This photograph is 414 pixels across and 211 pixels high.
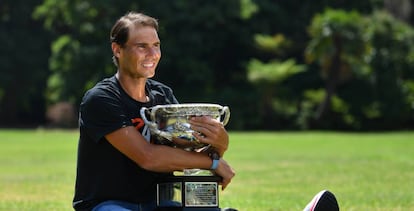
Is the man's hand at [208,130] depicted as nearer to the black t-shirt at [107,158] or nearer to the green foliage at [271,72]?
the black t-shirt at [107,158]

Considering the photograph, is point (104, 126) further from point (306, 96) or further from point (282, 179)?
point (306, 96)

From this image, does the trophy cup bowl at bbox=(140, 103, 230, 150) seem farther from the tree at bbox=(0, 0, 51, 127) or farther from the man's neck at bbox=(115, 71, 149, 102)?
the tree at bbox=(0, 0, 51, 127)

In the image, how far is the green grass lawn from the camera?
34.2 ft

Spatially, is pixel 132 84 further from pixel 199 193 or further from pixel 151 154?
pixel 199 193

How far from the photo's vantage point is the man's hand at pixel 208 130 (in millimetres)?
4812

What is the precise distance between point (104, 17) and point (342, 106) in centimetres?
1378

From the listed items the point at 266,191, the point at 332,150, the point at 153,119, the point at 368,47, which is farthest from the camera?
the point at 368,47

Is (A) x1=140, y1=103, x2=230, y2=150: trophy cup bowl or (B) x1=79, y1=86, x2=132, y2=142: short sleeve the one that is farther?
(B) x1=79, y1=86, x2=132, y2=142: short sleeve

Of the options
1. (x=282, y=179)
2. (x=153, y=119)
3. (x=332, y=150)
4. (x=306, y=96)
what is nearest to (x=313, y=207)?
(x=153, y=119)

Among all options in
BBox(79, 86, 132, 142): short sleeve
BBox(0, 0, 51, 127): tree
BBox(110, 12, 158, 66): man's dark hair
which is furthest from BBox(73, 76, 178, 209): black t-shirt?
BBox(0, 0, 51, 127): tree

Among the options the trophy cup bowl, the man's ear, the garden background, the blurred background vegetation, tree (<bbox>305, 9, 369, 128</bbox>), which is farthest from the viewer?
the blurred background vegetation

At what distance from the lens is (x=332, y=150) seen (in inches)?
948

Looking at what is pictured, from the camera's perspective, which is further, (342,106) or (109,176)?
(342,106)

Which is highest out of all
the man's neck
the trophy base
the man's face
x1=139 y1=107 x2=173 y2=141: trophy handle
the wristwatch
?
the man's face
